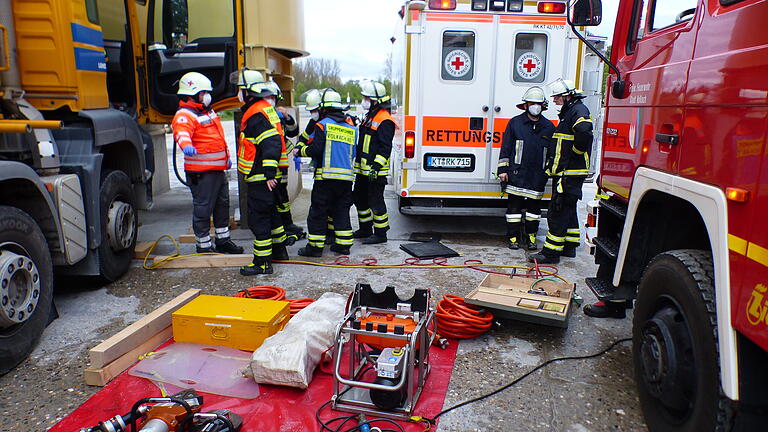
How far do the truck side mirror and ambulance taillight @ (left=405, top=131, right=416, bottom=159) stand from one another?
3491mm

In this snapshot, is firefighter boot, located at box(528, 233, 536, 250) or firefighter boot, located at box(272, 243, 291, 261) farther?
firefighter boot, located at box(528, 233, 536, 250)

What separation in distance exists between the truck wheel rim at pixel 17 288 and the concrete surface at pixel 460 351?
362 millimetres

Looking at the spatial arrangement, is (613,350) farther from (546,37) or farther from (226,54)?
(226,54)

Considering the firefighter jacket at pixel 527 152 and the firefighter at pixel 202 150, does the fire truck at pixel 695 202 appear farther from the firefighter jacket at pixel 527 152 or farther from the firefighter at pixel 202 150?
the firefighter at pixel 202 150

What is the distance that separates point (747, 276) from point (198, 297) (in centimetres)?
355

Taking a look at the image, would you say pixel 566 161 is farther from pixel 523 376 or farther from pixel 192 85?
pixel 192 85

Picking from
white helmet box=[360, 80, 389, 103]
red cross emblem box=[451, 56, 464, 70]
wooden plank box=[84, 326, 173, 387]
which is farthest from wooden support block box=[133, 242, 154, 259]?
red cross emblem box=[451, 56, 464, 70]

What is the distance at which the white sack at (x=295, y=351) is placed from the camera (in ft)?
10.5

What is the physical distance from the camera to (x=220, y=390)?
328 cm

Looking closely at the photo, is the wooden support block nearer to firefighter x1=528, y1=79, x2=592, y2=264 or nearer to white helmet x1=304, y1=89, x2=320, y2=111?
white helmet x1=304, y1=89, x2=320, y2=111

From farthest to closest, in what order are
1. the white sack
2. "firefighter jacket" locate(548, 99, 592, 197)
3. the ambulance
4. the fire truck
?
the ambulance
"firefighter jacket" locate(548, 99, 592, 197)
the white sack
the fire truck

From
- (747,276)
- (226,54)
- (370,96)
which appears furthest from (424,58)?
(747,276)

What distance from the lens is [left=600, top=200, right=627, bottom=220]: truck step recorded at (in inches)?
134

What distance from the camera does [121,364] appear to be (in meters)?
3.50
